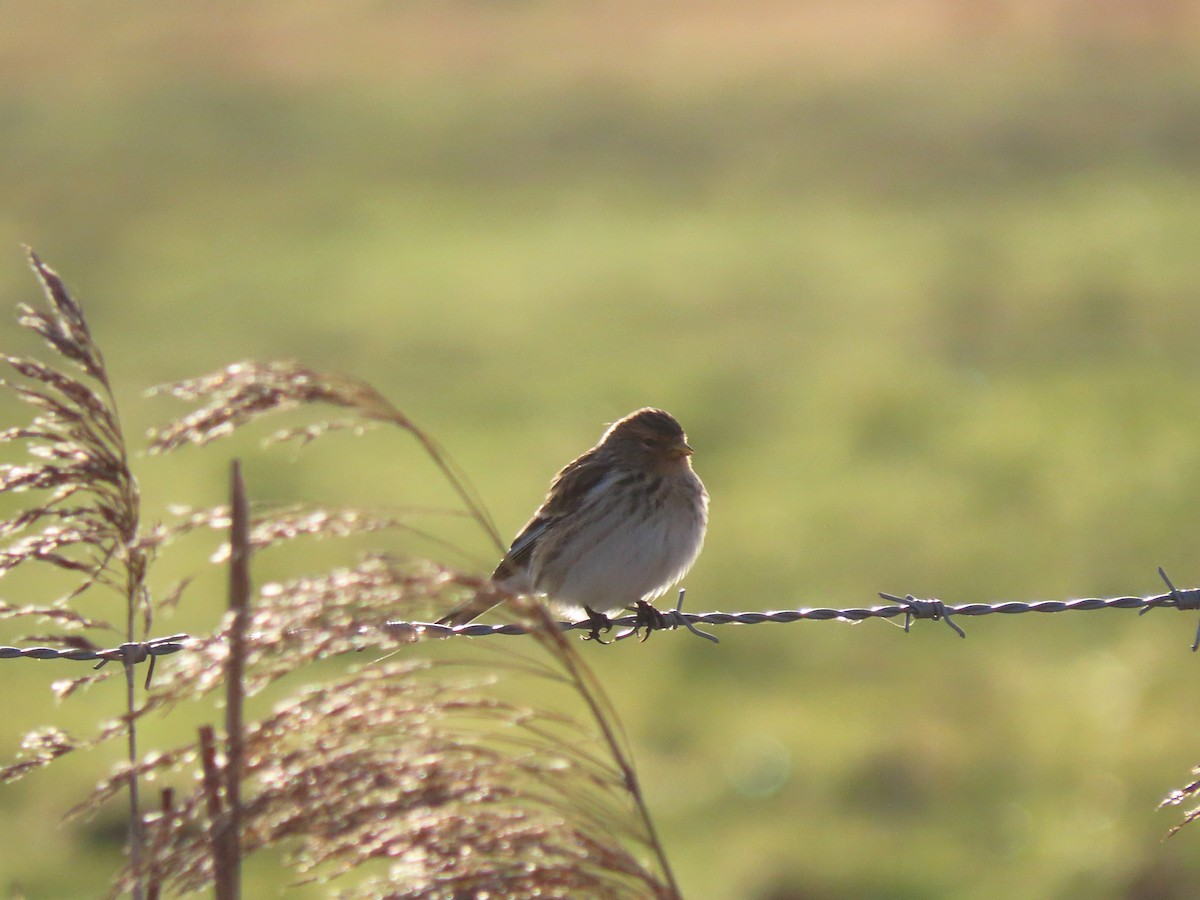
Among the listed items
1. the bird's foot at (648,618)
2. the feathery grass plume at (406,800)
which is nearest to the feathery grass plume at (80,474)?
the feathery grass plume at (406,800)

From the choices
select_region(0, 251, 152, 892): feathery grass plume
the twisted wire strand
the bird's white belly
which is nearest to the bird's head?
the bird's white belly

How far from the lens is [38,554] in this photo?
3340 millimetres

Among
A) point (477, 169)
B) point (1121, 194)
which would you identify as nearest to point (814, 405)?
point (1121, 194)

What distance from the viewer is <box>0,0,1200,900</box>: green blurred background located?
12.3 meters

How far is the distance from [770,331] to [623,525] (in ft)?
66.2

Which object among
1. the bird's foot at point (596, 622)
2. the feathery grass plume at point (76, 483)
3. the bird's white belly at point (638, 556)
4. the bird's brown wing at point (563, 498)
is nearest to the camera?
the feathery grass plume at point (76, 483)

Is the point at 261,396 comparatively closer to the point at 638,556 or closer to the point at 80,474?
the point at 80,474

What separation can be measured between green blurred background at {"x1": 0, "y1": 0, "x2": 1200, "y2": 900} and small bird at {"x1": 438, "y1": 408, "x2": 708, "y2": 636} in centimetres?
325

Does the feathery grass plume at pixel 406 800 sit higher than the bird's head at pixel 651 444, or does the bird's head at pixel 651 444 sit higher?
the bird's head at pixel 651 444

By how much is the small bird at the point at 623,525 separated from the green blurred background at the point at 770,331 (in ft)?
10.7

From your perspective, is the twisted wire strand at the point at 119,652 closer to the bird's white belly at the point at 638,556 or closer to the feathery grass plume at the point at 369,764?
the feathery grass plume at the point at 369,764

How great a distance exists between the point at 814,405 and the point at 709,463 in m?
2.55

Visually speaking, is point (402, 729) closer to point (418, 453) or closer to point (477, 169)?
point (418, 453)

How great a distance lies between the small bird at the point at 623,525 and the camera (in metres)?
6.55
